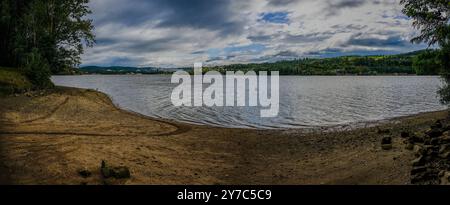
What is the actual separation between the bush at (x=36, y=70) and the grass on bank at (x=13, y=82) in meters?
1.10

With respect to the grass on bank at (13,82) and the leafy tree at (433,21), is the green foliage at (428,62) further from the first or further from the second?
the grass on bank at (13,82)

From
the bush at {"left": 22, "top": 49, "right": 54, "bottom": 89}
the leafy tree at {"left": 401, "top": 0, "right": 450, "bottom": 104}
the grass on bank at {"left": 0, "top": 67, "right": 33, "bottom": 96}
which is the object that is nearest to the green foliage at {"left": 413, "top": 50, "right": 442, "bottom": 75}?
the leafy tree at {"left": 401, "top": 0, "right": 450, "bottom": 104}

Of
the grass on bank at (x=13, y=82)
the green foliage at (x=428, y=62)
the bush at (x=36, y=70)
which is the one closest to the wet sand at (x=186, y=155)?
the green foliage at (x=428, y=62)

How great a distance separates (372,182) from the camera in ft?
33.2

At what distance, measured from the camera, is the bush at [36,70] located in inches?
1517

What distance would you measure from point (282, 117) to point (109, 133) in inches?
682

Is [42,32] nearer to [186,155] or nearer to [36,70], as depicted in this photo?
[36,70]

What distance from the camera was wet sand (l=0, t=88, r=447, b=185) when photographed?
1050 centimetres

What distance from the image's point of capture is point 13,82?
1309 inches

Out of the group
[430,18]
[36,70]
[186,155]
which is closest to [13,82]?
[36,70]

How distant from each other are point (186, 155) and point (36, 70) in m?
31.3
